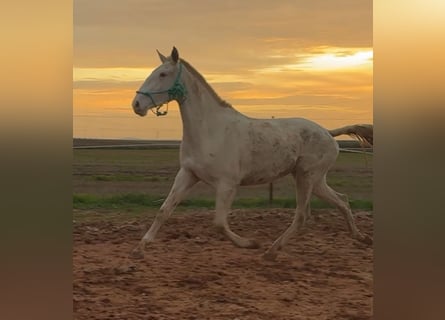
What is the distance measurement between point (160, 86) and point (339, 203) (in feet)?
3.30

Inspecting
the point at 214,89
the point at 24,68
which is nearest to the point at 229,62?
the point at 214,89

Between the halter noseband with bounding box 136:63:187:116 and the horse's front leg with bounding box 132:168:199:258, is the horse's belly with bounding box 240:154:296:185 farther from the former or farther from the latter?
the halter noseband with bounding box 136:63:187:116

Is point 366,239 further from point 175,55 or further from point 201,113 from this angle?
point 175,55

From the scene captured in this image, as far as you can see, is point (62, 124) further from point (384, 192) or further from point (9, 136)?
point (384, 192)

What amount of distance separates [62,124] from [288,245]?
1.46 metres

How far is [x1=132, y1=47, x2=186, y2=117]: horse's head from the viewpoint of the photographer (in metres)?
3.10

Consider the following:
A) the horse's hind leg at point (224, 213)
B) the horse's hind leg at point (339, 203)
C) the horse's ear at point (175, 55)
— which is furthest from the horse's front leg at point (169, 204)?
the horse's hind leg at point (339, 203)

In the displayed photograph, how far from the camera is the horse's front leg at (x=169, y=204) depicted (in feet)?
10.5

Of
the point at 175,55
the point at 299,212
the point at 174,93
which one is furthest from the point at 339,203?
the point at 175,55

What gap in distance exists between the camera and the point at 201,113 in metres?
3.26

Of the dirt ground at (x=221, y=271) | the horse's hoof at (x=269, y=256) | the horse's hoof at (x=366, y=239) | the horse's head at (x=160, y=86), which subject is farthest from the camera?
the horse's hoof at (x=366, y=239)

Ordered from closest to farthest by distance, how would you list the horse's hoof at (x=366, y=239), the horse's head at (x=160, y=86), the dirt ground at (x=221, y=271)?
the dirt ground at (x=221, y=271) → the horse's head at (x=160, y=86) → the horse's hoof at (x=366, y=239)

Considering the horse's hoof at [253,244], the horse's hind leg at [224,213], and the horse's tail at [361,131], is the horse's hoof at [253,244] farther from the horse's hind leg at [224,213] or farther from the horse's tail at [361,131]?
the horse's tail at [361,131]

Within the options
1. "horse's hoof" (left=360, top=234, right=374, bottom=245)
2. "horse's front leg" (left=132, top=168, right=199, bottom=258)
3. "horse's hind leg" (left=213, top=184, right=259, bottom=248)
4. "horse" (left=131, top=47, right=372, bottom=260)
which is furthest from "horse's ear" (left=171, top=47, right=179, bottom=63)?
"horse's hoof" (left=360, top=234, right=374, bottom=245)
